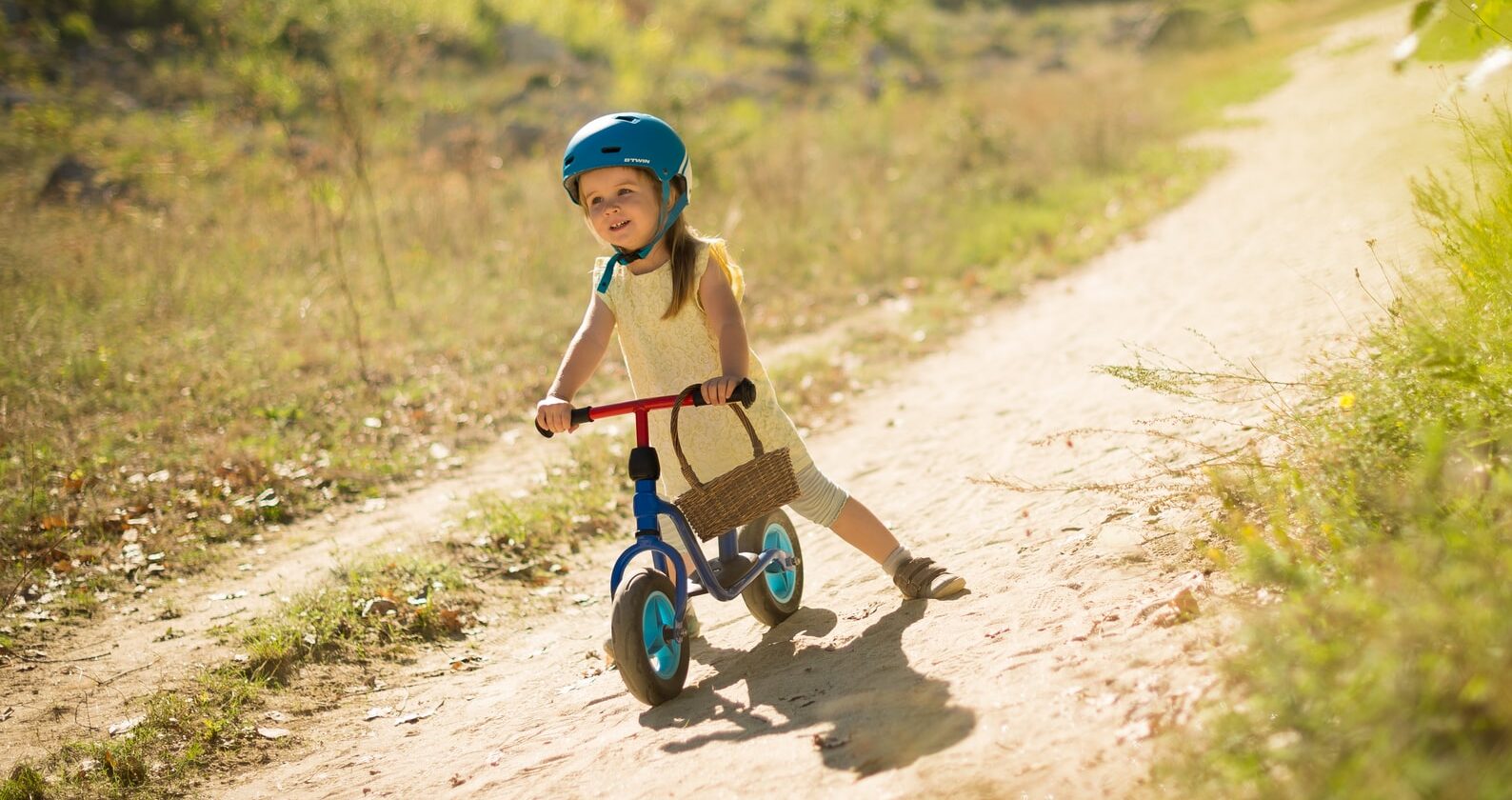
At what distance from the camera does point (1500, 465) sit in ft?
9.12

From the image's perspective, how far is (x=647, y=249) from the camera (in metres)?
3.98

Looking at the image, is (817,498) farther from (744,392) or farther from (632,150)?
(632,150)

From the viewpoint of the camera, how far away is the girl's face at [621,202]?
3.88 metres

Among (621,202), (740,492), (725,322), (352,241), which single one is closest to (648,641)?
(740,492)

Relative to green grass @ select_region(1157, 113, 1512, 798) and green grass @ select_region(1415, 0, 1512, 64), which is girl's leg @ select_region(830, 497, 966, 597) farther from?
green grass @ select_region(1415, 0, 1512, 64)

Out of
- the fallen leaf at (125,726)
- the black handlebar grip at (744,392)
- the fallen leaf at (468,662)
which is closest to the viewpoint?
the black handlebar grip at (744,392)

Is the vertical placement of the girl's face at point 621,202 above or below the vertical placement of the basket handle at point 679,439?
above

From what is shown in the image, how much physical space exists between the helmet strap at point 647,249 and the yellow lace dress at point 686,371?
0.13 feet

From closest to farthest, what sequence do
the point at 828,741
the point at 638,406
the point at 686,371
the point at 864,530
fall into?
the point at 828,741, the point at 638,406, the point at 686,371, the point at 864,530

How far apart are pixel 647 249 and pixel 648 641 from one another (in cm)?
131

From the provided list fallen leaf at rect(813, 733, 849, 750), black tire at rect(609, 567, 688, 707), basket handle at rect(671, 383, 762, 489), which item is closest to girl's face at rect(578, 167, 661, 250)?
basket handle at rect(671, 383, 762, 489)

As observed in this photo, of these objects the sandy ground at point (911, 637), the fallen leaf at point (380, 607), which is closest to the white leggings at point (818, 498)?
the sandy ground at point (911, 637)

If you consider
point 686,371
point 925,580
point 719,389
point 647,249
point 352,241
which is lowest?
point 925,580

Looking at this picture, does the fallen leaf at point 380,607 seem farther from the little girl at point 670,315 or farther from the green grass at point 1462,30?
the green grass at point 1462,30
